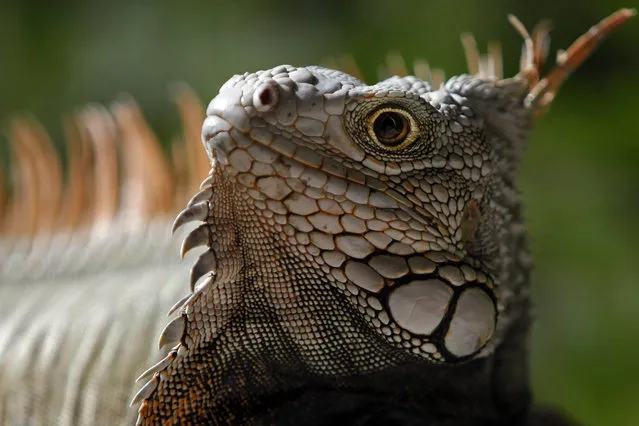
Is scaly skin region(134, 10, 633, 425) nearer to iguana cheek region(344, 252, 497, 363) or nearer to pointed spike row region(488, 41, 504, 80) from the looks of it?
iguana cheek region(344, 252, 497, 363)

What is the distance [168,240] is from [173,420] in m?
0.91

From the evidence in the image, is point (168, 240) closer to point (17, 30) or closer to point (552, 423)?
point (552, 423)

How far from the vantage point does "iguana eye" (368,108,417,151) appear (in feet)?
3.79

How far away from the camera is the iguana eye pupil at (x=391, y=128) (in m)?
1.16

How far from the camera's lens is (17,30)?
5.89 m

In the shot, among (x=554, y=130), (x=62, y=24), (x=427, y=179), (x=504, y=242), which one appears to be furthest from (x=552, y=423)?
(x=62, y=24)

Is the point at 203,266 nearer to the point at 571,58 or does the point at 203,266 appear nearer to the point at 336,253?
the point at 336,253

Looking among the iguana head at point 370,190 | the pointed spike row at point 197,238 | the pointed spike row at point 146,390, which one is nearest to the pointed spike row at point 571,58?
the iguana head at point 370,190

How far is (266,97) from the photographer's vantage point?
43.2 inches

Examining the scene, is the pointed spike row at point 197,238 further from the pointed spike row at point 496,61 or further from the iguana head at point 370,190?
the pointed spike row at point 496,61

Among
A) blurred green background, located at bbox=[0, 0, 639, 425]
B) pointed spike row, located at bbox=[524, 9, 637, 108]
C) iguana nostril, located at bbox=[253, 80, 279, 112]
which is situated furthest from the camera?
blurred green background, located at bbox=[0, 0, 639, 425]

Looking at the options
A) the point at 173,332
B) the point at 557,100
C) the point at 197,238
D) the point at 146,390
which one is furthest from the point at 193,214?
the point at 557,100

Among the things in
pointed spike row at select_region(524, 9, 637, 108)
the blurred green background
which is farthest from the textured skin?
the blurred green background

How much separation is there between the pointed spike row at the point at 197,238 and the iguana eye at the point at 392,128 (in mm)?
301
